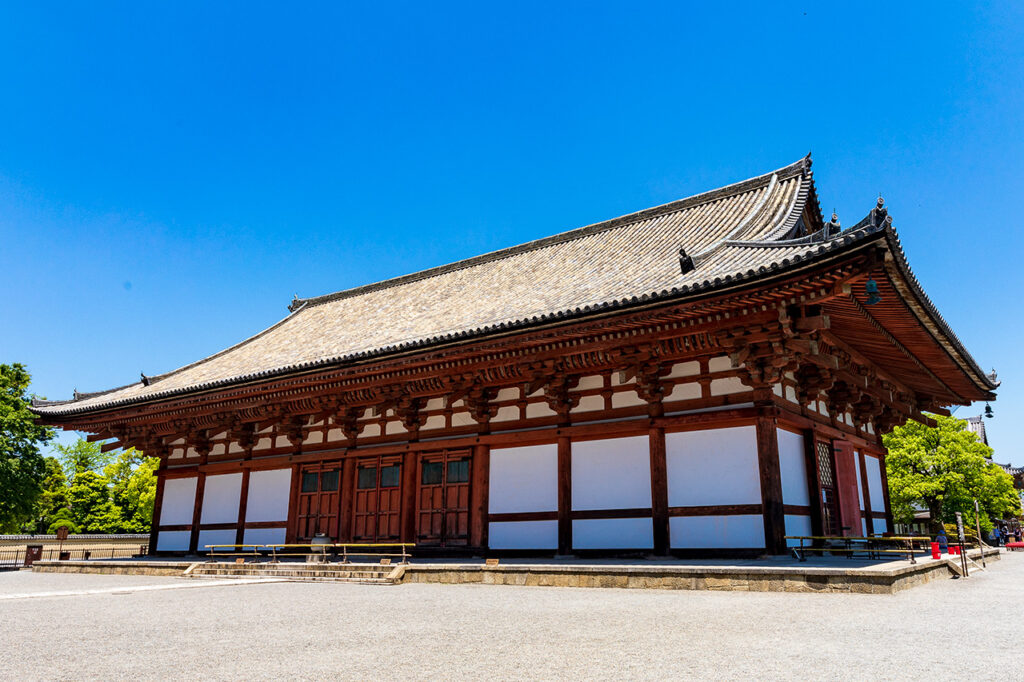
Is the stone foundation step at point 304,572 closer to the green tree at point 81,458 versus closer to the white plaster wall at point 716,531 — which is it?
the white plaster wall at point 716,531

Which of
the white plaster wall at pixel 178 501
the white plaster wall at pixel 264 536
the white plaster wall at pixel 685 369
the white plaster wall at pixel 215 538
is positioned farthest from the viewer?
the white plaster wall at pixel 178 501

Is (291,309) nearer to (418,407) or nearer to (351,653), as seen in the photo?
(418,407)

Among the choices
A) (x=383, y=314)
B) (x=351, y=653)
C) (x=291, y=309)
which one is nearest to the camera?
(x=351, y=653)

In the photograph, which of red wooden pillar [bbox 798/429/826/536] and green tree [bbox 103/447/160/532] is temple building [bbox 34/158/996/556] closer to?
red wooden pillar [bbox 798/429/826/536]

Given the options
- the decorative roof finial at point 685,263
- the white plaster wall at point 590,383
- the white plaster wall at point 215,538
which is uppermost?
the decorative roof finial at point 685,263

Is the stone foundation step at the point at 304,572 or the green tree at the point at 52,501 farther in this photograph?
the green tree at the point at 52,501

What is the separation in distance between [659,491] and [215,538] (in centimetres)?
1253

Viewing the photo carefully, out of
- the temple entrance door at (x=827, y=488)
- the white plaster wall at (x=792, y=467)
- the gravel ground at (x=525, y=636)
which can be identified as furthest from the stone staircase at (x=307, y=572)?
the temple entrance door at (x=827, y=488)

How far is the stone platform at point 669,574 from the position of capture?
27.8 feet

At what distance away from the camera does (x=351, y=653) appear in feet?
16.8

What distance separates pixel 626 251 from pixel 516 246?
490 centimetres

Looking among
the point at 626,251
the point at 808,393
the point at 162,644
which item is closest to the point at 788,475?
the point at 808,393

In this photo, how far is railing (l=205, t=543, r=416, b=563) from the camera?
46.9 ft

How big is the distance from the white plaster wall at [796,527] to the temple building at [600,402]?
0.17 feet
